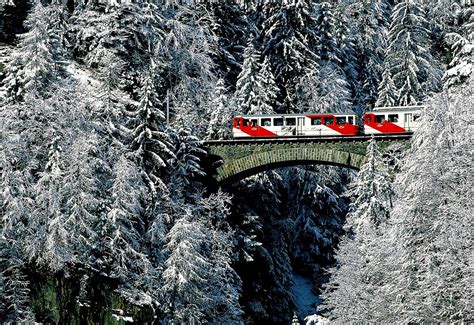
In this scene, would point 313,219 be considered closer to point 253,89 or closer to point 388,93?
point 253,89

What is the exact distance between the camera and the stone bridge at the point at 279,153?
44.8 meters

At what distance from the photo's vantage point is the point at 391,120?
4641 cm

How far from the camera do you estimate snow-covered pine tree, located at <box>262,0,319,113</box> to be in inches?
2392

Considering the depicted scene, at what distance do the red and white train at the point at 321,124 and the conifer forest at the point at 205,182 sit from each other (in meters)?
2.36

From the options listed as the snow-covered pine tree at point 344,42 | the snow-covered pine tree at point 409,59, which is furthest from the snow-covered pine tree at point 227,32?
the snow-covered pine tree at point 409,59

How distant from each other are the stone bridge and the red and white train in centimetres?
255

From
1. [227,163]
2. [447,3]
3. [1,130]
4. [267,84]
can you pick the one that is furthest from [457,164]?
[447,3]

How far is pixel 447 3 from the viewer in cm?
7994

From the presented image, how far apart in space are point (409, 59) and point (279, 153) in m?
20.7

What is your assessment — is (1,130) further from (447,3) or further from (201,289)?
(447,3)

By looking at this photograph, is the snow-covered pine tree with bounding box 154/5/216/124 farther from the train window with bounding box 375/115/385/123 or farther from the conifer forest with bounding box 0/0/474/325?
→ the train window with bounding box 375/115/385/123

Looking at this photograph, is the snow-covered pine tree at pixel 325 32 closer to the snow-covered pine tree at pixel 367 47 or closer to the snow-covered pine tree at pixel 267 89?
the snow-covered pine tree at pixel 367 47

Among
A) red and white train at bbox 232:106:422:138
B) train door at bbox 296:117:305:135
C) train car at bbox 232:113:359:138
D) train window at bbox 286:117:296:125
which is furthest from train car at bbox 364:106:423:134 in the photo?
train window at bbox 286:117:296:125

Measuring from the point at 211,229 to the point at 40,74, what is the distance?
13880 mm
